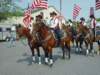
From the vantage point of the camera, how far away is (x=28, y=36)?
1731 centimetres

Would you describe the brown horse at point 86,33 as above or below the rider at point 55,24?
below

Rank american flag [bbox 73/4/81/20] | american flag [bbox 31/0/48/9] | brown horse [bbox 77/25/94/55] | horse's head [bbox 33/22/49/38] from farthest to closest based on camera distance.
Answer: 1. american flag [bbox 73/4/81/20]
2. american flag [bbox 31/0/48/9]
3. brown horse [bbox 77/25/94/55]
4. horse's head [bbox 33/22/49/38]

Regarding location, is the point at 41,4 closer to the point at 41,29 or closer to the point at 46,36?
the point at 46,36

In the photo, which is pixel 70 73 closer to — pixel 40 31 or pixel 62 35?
pixel 40 31

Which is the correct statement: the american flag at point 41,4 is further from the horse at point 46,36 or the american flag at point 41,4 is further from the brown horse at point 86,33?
the horse at point 46,36

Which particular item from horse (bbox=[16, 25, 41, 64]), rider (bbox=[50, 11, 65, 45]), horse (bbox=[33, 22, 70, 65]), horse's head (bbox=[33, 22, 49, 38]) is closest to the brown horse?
rider (bbox=[50, 11, 65, 45])

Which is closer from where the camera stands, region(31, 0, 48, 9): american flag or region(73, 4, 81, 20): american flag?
region(31, 0, 48, 9): american flag

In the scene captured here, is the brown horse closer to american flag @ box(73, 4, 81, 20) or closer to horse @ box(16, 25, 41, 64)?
horse @ box(16, 25, 41, 64)

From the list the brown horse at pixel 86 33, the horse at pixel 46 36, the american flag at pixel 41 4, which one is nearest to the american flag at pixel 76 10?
the american flag at pixel 41 4

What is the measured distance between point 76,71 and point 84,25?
7337 millimetres

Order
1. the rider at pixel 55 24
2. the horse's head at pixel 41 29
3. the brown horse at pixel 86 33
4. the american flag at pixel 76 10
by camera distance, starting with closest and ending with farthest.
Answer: the horse's head at pixel 41 29
the rider at pixel 55 24
the brown horse at pixel 86 33
the american flag at pixel 76 10

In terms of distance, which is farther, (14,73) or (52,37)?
(52,37)

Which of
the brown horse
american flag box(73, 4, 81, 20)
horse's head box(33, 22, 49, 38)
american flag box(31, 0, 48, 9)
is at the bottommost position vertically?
the brown horse

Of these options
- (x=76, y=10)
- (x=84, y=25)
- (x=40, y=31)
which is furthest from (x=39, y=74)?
(x=76, y=10)
